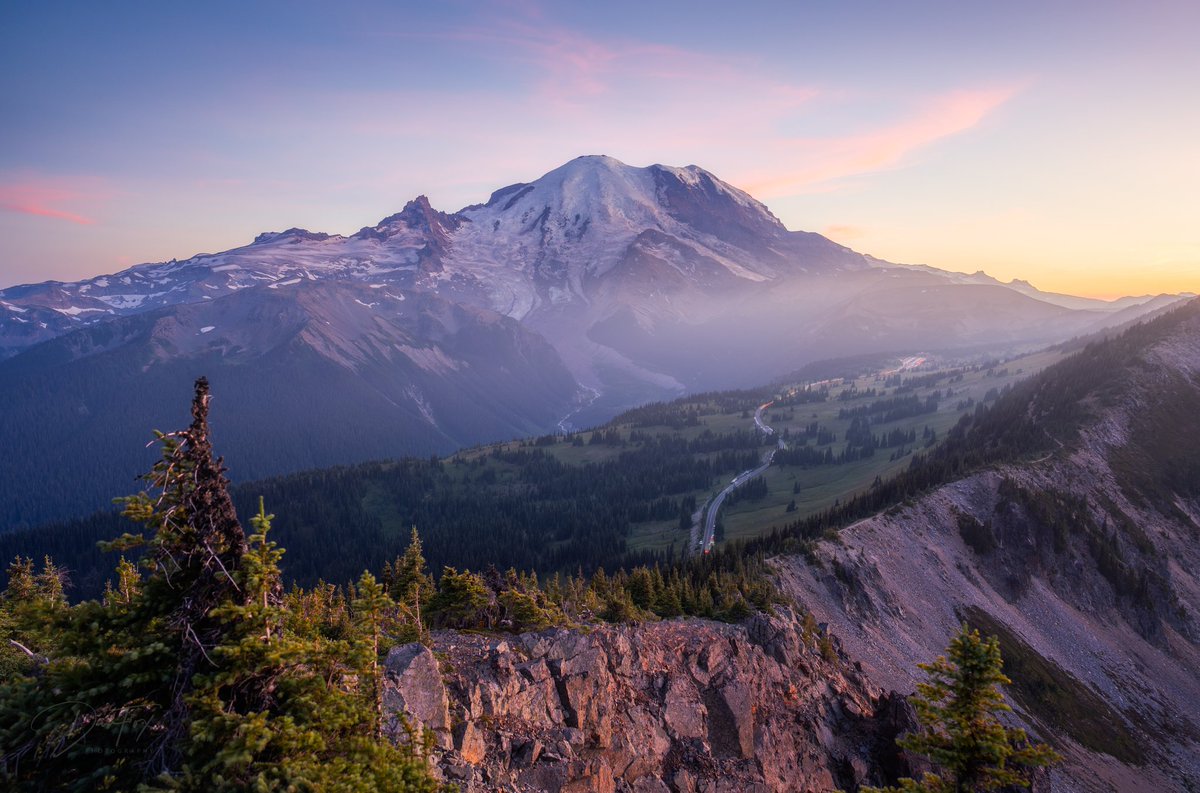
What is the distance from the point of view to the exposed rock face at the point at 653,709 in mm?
30766

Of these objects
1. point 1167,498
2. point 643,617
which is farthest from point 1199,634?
point 643,617

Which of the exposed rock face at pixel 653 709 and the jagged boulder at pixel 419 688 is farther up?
the jagged boulder at pixel 419 688

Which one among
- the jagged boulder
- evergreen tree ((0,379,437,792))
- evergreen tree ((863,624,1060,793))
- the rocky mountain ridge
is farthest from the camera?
the rocky mountain ridge

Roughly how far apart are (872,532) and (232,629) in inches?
3299

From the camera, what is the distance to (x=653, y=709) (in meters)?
41.2

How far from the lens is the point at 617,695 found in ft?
130

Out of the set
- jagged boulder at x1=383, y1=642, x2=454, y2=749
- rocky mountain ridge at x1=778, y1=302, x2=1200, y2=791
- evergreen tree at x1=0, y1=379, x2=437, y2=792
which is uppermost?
evergreen tree at x1=0, y1=379, x2=437, y2=792

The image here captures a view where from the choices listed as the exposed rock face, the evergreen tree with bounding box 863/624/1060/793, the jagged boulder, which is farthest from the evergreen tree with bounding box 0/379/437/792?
the evergreen tree with bounding box 863/624/1060/793

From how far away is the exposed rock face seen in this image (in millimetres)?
30766

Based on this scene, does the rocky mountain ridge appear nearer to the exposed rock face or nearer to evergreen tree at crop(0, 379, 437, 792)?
the exposed rock face

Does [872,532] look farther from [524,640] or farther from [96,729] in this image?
[96,729]

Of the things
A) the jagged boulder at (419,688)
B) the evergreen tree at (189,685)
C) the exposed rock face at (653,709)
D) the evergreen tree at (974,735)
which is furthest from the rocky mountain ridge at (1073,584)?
the evergreen tree at (189,685)

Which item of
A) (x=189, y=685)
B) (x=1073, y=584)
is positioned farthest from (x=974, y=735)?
(x=1073, y=584)

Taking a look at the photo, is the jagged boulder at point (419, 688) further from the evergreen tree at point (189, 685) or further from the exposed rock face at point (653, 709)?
the evergreen tree at point (189, 685)
